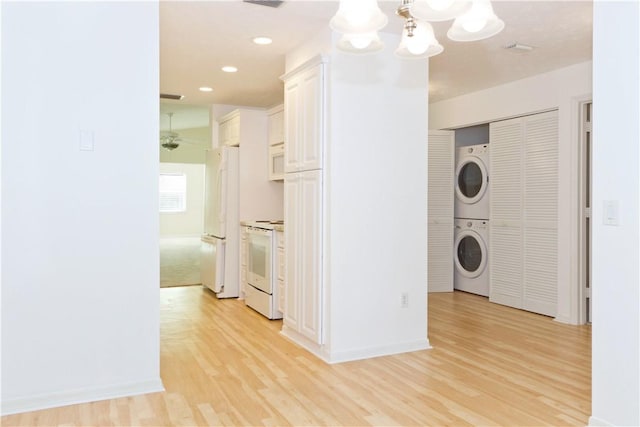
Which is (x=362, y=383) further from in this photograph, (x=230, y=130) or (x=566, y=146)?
(x=230, y=130)

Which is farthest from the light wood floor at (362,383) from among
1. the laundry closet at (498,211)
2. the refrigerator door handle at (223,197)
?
the refrigerator door handle at (223,197)

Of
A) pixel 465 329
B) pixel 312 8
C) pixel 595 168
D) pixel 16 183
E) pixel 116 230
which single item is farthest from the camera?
pixel 465 329

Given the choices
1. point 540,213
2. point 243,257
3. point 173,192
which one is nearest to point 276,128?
point 243,257

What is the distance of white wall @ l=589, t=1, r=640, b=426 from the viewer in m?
2.32

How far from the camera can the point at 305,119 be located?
12.9 ft

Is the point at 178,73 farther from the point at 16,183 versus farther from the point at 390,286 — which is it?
the point at 390,286

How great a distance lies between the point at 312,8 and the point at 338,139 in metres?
0.87

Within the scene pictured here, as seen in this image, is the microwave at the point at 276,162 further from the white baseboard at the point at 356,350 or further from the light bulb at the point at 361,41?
the light bulb at the point at 361,41

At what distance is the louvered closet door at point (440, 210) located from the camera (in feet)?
20.7

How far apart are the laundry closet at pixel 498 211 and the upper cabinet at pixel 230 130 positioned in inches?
91.2

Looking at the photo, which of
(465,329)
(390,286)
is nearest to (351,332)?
(390,286)

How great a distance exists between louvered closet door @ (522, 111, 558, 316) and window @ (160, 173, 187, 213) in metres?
11.5

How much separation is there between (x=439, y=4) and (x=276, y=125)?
13.1 feet

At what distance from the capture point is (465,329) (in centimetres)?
452
